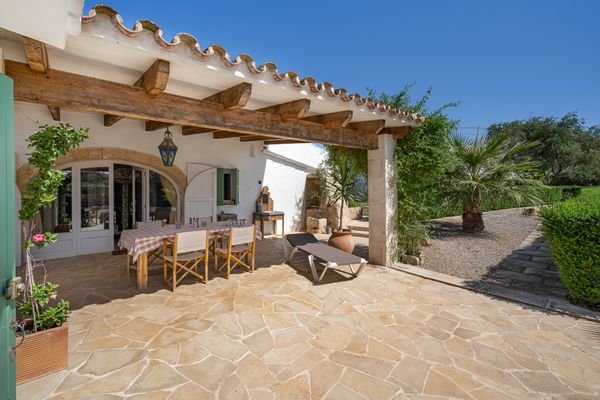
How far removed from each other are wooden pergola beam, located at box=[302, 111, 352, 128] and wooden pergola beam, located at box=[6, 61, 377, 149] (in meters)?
0.22

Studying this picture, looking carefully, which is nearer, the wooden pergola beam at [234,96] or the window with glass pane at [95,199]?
the wooden pergola beam at [234,96]

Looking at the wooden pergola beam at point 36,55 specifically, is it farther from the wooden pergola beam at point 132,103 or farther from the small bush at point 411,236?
the small bush at point 411,236

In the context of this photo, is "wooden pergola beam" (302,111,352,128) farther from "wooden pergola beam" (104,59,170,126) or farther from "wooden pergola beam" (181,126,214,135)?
"wooden pergola beam" (181,126,214,135)

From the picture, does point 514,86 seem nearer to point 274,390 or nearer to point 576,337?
point 576,337

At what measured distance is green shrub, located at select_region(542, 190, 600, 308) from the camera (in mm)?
3633

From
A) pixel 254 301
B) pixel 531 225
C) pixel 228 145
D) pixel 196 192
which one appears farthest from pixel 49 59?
pixel 531 225

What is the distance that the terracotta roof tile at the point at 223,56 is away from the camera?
2234 millimetres

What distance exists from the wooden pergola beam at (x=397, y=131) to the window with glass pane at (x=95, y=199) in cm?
683

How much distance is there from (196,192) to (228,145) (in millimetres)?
1846

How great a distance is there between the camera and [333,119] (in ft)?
15.2

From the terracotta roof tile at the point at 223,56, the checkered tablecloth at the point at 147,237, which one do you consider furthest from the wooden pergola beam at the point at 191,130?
the terracotta roof tile at the point at 223,56

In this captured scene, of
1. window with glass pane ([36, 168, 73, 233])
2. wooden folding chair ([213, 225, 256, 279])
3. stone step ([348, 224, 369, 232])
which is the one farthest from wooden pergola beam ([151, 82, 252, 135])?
stone step ([348, 224, 369, 232])

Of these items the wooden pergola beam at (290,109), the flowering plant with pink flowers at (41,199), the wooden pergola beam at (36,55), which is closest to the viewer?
the wooden pergola beam at (36,55)

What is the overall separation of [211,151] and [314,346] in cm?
674
